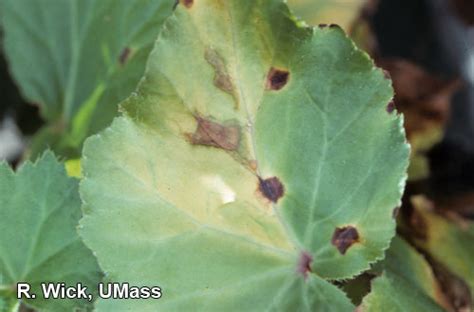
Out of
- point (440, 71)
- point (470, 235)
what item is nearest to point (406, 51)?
point (440, 71)

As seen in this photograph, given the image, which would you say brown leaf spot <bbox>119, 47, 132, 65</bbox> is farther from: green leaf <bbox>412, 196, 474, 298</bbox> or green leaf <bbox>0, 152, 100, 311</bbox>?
green leaf <bbox>412, 196, 474, 298</bbox>

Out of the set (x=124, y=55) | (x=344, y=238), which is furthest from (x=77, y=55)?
(x=344, y=238)

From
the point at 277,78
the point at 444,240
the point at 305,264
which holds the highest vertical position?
the point at 277,78

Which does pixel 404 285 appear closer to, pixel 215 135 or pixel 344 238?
pixel 344 238

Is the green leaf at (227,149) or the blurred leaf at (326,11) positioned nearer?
the green leaf at (227,149)

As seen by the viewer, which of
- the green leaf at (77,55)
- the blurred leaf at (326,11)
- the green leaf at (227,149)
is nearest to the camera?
the green leaf at (227,149)

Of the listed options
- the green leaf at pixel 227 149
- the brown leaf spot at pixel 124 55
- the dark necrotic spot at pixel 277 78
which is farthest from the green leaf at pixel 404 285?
the brown leaf spot at pixel 124 55

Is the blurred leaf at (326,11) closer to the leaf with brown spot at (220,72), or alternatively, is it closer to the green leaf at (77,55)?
the green leaf at (77,55)
